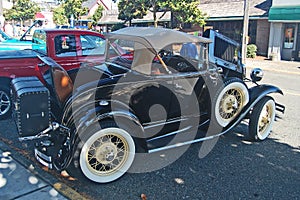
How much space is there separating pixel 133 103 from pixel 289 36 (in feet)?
51.8

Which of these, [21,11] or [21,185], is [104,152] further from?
[21,11]

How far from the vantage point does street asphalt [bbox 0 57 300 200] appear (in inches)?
132

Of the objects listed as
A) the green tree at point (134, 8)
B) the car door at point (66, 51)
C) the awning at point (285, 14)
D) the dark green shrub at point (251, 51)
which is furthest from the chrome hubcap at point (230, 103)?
the green tree at point (134, 8)

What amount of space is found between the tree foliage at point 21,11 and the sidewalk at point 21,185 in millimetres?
46559

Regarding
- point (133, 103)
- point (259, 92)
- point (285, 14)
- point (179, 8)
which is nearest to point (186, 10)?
point (179, 8)

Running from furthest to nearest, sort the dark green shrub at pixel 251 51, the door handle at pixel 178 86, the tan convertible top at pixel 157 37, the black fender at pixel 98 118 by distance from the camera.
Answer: the dark green shrub at pixel 251 51
the door handle at pixel 178 86
the tan convertible top at pixel 157 37
the black fender at pixel 98 118

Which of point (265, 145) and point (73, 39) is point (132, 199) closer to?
point (265, 145)

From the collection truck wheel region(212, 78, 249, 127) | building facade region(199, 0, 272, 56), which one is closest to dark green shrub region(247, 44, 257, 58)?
building facade region(199, 0, 272, 56)

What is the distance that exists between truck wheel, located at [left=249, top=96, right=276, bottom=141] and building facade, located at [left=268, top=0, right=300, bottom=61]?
A: 41.3 ft

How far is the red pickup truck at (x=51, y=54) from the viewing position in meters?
5.73

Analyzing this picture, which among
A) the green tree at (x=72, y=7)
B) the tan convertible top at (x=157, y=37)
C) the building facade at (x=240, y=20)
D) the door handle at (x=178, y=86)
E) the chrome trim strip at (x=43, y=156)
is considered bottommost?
the chrome trim strip at (x=43, y=156)

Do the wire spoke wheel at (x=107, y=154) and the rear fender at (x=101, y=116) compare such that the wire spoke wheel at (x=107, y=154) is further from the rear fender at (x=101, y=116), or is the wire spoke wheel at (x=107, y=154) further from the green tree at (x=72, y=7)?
the green tree at (x=72, y=7)

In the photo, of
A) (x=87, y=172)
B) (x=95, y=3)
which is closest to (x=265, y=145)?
(x=87, y=172)

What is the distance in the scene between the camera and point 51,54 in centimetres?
643
